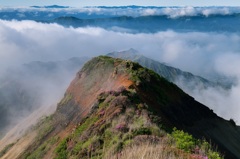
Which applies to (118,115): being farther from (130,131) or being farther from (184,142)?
(184,142)

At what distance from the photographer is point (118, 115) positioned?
113 feet

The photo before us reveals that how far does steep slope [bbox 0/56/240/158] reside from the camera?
30.8m

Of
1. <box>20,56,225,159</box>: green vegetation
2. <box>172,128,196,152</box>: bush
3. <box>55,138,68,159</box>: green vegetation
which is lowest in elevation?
<box>55,138,68,159</box>: green vegetation

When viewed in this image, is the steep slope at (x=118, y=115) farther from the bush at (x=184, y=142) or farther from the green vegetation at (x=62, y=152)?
the bush at (x=184, y=142)

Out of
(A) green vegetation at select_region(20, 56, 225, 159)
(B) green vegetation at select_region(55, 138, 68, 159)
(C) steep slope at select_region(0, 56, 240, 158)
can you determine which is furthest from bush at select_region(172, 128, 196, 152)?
(B) green vegetation at select_region(55, 138, 68, 159)

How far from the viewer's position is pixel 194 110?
66.0 m

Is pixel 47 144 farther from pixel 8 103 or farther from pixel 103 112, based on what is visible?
pixel 8 103

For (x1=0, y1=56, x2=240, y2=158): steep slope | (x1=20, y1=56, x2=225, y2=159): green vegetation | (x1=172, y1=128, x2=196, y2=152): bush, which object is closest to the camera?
(x1=20, y1=56, x2=225, y2=159): green vegetation

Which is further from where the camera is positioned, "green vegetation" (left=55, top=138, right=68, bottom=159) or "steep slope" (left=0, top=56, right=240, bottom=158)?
"green vegetation" (left=55, top=138, right=68, bottom=159)

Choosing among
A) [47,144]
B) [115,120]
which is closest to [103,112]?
[115,120]

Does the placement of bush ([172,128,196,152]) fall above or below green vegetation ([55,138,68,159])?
above

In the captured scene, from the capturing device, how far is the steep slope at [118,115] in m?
30.8

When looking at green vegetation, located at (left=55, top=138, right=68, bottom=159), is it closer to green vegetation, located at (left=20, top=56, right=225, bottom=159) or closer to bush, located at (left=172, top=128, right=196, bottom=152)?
green vegetation, located at (left=20, top=56, right=225, bottom=159)

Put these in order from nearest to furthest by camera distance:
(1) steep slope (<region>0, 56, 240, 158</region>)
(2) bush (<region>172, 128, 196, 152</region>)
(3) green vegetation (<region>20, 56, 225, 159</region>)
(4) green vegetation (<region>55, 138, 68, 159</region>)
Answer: (3) green vegetation (<region>20, 56, 225, 159</region>)
(2) bush (<region>172, 128, 196, 152</region>)
(1) steep slope (<region>0, 56, 240, 158</region>)
(4) green vegetation (<region>55, 138, 68, 159</region>)
